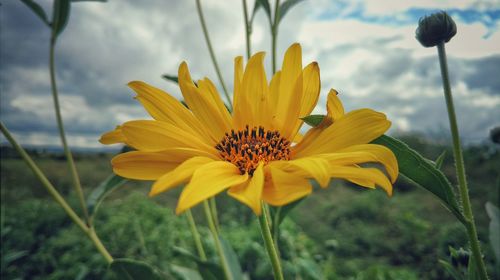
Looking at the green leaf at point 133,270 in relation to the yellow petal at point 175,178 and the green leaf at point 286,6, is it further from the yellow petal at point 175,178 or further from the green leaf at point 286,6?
the green leaf at point 286,6

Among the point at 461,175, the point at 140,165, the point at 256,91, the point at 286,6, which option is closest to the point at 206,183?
the point at 140,165

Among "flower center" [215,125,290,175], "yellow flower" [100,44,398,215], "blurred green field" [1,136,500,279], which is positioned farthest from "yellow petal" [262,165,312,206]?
"blurred green field" [1,136,500,279]

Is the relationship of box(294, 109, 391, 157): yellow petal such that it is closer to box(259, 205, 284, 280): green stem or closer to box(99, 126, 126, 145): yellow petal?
box(259, 205, 284, 280): green stem

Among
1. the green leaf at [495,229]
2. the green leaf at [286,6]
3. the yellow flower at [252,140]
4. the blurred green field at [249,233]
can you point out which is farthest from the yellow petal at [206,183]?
the blurred green field at [249,233]

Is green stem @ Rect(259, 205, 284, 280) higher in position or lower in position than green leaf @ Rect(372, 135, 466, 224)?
lower

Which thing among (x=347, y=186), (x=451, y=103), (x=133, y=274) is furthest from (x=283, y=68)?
(x=347, y=186)

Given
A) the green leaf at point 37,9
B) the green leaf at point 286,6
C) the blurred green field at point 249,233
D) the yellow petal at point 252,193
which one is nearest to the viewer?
the yellow petal at point 252,193

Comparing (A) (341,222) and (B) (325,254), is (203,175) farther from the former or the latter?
(A) (341,222)

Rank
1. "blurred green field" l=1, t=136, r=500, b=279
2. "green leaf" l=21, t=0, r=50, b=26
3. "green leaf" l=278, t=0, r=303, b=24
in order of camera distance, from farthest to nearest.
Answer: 1. "blurred green field" l=1, t=136, r=500, b=279
2. "green leaf" l=278, t=0, r=303, b=24
3. "green leaf" l=21, t=0, r=50, b=26

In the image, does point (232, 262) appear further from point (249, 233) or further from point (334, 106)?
point (249, 233)
